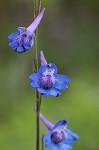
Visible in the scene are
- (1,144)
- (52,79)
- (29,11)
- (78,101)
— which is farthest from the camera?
(29,11)

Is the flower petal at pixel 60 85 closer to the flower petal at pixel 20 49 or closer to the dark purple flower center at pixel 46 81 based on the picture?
the dark purple flower center at pixel 46 81

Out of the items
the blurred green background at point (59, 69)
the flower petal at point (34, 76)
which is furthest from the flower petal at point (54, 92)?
the blurred green background at point (59, 69)

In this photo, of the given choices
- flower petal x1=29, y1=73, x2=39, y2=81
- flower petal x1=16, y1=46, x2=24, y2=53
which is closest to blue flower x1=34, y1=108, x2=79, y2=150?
flower petal x1=29, y1=73, x2=39, y2=81

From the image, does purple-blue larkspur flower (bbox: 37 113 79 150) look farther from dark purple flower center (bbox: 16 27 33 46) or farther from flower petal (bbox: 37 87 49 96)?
dark purple flower center (bbox: 16 27 33 46)

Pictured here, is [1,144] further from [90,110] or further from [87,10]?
[87,10]

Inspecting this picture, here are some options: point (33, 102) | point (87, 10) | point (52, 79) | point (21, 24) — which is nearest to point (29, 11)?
point (21, 24)

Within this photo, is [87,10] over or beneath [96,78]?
over

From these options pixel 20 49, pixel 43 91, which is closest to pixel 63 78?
pixel 43 91

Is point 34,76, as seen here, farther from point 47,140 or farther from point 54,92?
point 47,140
